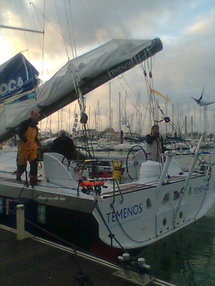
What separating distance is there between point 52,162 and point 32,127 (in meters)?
0.81

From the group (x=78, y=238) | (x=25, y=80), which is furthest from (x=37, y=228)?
(x=25, y=80)

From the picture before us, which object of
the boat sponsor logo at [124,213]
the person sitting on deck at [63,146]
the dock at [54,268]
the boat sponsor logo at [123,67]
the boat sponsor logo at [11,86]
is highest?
the boat sponsor logo at [123,67]

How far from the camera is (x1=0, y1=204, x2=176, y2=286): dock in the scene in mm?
4047

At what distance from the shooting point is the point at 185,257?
695cm

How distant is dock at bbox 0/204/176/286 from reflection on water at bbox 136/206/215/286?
1.61 metres

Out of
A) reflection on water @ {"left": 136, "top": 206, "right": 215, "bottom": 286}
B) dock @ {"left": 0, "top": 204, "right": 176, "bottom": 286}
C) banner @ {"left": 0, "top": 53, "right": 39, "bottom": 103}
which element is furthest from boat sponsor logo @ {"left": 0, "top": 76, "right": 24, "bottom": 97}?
reflection on water @ {"left": 136, "top": 206, "right": 215, "bottom": 286}

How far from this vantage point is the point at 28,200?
6.10 metres

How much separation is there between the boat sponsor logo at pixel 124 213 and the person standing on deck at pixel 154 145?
2524 mm

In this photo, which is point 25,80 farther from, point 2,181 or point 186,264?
point 186,264

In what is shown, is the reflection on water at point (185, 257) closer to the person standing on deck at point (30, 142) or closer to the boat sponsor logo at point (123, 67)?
the person standing on deck at point (30, 142)

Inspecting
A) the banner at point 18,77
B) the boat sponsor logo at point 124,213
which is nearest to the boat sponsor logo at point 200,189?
the boat sponsor logo at point 124,213

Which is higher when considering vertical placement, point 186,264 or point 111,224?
point 111,224

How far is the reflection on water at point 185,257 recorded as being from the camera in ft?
19.9

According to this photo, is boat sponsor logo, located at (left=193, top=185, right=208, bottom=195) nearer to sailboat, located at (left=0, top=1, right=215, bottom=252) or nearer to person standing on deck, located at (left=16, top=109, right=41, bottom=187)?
sailboat, located at (left=0, top=1, right=215, bottom=252)
